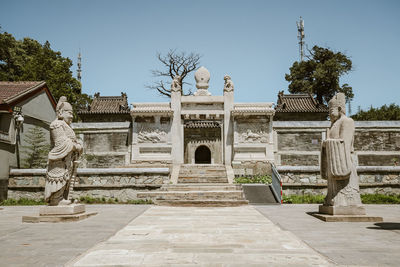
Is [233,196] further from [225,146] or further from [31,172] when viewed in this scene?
[31,172]

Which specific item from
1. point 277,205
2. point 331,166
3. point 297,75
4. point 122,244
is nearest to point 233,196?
point 277,205

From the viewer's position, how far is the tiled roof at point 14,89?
1571 cm

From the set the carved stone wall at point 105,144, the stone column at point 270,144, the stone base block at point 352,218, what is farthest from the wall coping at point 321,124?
the stone base block at point 352,218

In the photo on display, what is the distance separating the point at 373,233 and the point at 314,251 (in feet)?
6.17

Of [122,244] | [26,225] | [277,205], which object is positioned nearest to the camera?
[122,244]

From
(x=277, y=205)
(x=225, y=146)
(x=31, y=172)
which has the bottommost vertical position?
(x=277, y=205)

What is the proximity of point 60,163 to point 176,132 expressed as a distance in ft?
32.0

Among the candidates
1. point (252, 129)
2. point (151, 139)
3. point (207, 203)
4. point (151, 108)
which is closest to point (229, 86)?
point (252, 129)

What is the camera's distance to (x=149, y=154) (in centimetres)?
1666

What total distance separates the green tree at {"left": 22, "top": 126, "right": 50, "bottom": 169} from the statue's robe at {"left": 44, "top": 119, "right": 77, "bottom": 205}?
31.9 feet

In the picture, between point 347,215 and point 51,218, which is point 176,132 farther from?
point 347,215

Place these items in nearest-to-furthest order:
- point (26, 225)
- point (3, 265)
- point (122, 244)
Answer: point (3, 265)
point (122, 244)
point (26, 225)

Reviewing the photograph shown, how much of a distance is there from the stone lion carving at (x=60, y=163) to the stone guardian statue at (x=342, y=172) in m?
5.60

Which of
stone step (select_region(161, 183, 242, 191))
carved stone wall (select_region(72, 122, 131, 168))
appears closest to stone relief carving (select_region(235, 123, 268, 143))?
stone step (select_region(161, 183, 242, 191))
